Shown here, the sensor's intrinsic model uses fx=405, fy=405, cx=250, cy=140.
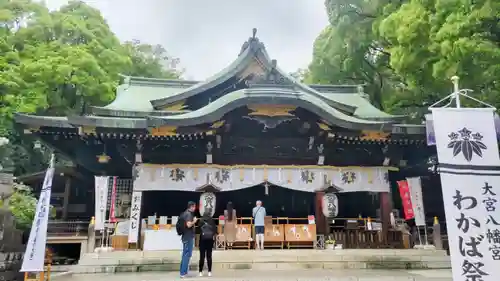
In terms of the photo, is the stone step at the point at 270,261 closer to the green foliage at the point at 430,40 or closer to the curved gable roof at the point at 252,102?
the curved gable roof at the point at 252,102

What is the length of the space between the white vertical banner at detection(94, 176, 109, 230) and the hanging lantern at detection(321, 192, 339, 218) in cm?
703

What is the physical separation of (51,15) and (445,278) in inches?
934

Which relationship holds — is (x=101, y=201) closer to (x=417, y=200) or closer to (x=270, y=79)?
(x=270, y=79)

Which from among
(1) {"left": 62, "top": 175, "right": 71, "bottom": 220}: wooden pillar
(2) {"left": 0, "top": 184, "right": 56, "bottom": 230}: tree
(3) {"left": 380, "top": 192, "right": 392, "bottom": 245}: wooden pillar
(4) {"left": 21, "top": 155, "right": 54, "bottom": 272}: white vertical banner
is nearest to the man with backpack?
(4) {"left": 21, "top": 155, "right": 54, "bottom": 272}: white vertical banner

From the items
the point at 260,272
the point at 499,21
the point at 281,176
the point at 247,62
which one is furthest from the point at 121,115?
the point at 499,21

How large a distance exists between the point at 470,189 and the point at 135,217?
10.1m

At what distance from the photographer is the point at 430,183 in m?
17.1

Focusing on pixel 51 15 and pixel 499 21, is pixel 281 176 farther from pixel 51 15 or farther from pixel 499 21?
pixel 51 15

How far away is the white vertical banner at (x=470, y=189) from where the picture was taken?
493cm

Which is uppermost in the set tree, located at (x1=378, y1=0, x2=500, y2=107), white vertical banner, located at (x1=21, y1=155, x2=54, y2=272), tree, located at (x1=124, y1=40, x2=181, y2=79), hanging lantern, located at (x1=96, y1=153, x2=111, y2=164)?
tree, located at (x1=124, y1=40, x2=181, y2=79)

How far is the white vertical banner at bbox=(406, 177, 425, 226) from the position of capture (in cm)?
1344

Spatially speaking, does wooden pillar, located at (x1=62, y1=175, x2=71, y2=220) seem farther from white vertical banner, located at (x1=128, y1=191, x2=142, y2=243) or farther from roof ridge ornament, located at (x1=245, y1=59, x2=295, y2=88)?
roof ridge ornament, located at (x1=245, y1=59, x2=295, y2=88)

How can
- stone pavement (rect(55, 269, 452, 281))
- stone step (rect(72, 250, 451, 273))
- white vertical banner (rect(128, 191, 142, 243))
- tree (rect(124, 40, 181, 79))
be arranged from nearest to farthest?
stone pavement (rect(55, 269, 452, 281)), stone step (rect(72, 250, 451, 273)), white vertical banner (rect(128, 191, 142, 243)), tree (rect(124, 40, 181, 79))

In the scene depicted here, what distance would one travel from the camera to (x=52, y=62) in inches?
795
